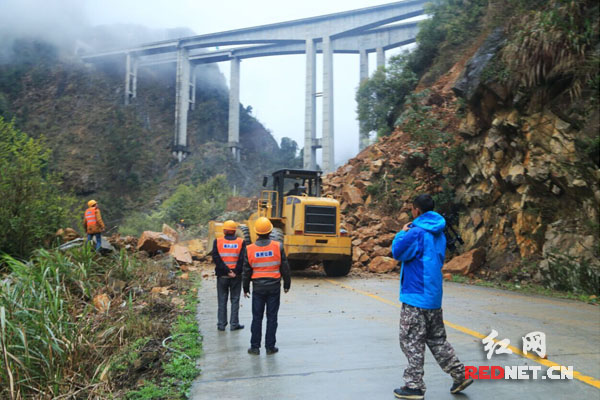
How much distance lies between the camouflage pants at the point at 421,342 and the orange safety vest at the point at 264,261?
202 cm

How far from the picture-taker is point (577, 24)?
1150 cm

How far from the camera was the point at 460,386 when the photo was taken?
3900 mm

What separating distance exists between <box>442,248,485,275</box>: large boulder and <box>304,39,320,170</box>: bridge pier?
29.0 metres

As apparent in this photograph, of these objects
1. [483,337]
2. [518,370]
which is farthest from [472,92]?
[518,370]

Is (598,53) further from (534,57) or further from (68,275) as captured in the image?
(68,275)

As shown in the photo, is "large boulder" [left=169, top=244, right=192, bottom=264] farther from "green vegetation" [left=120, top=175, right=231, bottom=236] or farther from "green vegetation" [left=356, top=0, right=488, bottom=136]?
"green vegetation" [left=120, top=175, right=231, bottom=236]

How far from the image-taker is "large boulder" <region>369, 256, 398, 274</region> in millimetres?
15616

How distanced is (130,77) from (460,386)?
64614 mm

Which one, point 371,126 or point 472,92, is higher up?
point 371,126

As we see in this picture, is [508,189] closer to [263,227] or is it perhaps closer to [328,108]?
[263,227]

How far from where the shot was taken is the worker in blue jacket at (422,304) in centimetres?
385

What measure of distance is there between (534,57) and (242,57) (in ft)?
139

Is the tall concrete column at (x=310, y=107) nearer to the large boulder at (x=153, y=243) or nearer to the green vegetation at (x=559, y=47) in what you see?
the large boulder at (x=153, y=243)

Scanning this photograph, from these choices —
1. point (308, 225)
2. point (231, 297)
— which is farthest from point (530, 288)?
point (231, 297)
